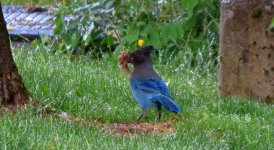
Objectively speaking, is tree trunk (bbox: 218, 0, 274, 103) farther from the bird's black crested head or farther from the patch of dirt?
the patch of dirt

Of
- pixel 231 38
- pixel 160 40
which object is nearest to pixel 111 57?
pixel 160 40

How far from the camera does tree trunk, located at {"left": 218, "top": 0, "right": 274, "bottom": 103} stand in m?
7.23

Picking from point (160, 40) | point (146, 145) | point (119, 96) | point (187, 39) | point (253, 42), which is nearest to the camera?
point (146, 145)

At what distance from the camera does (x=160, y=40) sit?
8844 mm

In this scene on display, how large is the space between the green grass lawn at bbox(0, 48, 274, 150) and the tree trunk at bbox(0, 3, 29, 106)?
0.19 metres

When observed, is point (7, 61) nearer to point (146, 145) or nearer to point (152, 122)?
point (152, 122)

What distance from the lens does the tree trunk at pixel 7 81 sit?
5.84 metres

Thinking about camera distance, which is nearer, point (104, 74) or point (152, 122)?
point (152, 122)

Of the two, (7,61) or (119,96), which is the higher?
(7,61)

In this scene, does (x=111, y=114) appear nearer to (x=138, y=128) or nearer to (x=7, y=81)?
(x=138, y=128)

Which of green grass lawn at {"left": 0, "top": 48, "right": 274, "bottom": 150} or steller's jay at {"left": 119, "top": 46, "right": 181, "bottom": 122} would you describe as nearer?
green grass lawn at {"left": 0, "top": 48, "right": 274, "bottom": 150}

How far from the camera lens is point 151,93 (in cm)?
568

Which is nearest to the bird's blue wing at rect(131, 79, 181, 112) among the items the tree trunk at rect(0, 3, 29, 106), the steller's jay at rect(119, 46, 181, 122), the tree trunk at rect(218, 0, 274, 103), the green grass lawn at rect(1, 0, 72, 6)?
the steller's jay at rect(119, 46, 181, 122)

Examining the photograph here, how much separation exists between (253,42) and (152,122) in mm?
1709
